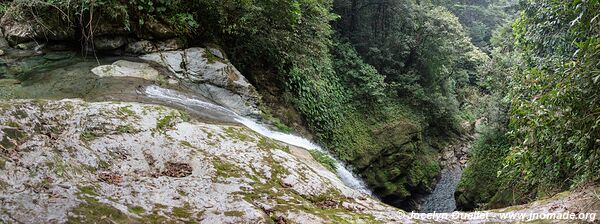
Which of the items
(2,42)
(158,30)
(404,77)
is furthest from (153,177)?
(404,77)

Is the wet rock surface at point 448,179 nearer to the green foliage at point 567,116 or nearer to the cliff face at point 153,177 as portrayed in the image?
the green foliage at point 567,116

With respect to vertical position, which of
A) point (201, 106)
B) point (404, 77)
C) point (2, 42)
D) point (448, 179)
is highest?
point (2, 42)

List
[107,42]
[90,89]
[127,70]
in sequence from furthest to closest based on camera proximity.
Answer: [107,42] < [127,70] < [90,89]

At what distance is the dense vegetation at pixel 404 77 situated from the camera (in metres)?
4.87

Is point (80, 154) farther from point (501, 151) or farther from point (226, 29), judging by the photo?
point (501, 151)

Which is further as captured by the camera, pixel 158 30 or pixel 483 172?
pixel 483 172

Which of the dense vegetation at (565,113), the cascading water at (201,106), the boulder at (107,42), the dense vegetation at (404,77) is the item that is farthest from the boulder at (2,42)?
the dense vegetation at (565,113)

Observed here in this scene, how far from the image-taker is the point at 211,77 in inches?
340

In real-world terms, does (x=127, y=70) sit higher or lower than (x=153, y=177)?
lower

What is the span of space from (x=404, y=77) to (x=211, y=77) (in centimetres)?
1052

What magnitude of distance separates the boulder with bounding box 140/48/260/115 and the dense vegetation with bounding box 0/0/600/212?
760 millimetres

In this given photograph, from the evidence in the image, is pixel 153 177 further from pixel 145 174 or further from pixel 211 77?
pixel 211 77

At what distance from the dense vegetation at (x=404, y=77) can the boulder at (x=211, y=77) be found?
0.76 meters

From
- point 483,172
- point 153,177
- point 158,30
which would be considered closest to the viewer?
point 153,177
